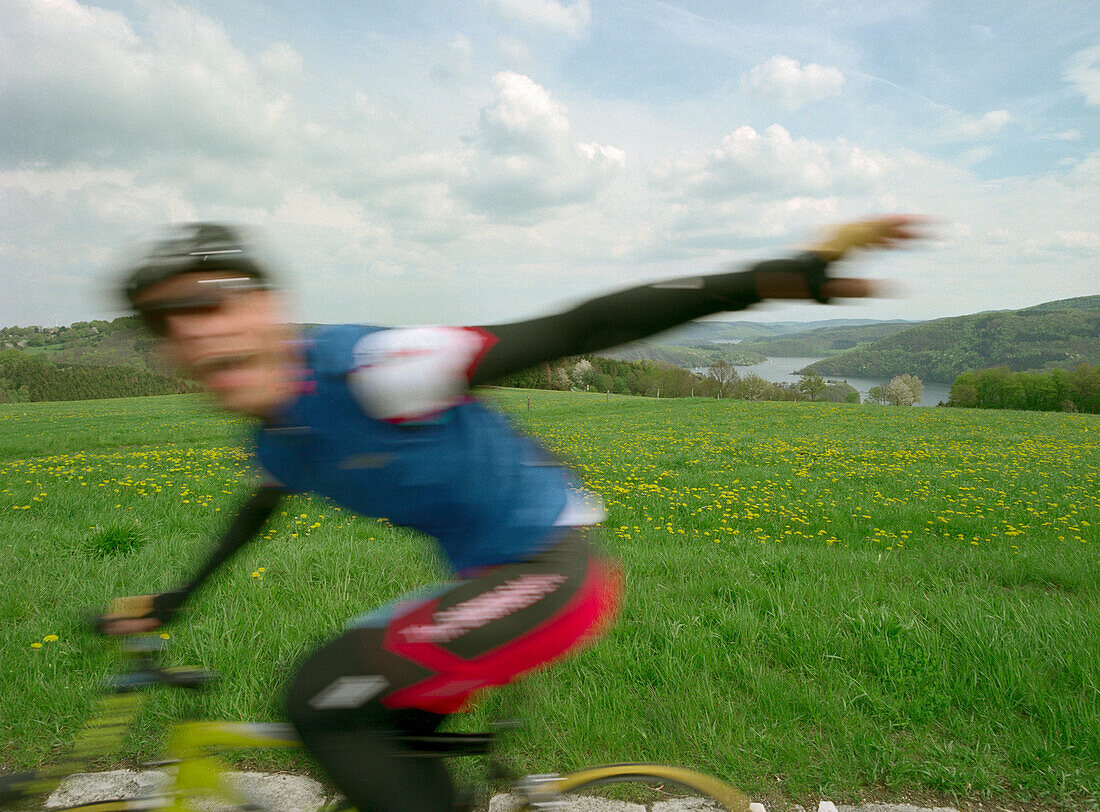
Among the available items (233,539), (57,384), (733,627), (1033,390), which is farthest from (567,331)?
(1033,390)

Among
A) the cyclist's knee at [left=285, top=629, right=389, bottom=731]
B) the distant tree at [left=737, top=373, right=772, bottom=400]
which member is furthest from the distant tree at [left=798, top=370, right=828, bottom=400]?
the cyclist's knee at [left=285, top=629, right=389, bottom=731]

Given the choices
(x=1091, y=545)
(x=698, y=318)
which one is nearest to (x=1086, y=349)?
(x=1091, y=545)

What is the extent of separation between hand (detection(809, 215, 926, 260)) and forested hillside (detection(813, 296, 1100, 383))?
9498cm

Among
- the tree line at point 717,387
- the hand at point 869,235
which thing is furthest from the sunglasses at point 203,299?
the tree line at point 717,387

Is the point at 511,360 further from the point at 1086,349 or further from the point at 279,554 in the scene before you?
the point at 1086,349

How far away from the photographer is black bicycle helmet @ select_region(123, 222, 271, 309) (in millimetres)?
1293

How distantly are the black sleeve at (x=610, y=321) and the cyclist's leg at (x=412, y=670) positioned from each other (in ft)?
1.54

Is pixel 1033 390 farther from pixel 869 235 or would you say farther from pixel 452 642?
pixel 452 642

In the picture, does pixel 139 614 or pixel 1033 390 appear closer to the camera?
pixel 139 614

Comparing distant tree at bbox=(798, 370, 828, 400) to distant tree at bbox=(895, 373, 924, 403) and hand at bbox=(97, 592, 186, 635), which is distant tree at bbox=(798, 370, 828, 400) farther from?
hand at bbox=(97, 592, 186, 635)

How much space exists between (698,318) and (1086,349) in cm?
12513

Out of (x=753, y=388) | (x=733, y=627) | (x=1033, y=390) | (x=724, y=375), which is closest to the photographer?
(x=733, y=627)

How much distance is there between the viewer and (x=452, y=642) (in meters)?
1.26

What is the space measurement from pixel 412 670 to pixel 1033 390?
78.2 m
